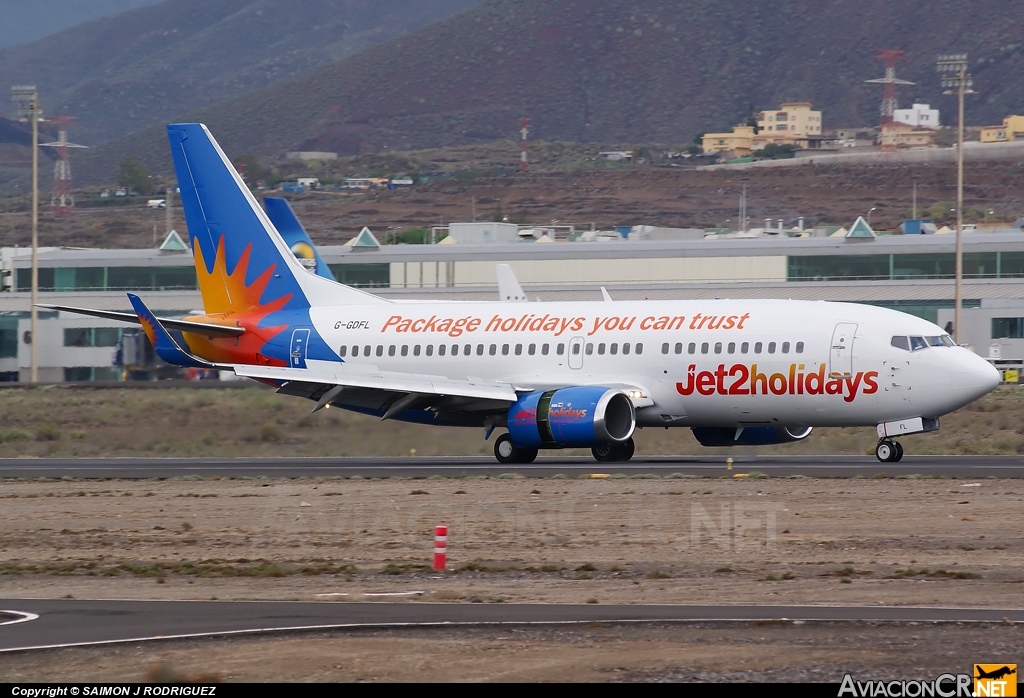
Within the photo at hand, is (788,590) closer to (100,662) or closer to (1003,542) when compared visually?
(1003,542)

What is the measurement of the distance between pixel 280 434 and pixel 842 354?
1614 centimetres

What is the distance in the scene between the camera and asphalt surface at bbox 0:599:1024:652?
13945mm

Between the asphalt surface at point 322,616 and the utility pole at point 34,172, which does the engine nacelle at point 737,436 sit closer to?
the asphalt surface at point 322,616

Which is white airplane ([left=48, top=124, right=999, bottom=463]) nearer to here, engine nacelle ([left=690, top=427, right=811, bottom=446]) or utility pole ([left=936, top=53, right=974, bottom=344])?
engine nacelle ([left=690, top=427, right=811, bottom=446])

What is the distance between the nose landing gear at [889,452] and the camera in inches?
1291

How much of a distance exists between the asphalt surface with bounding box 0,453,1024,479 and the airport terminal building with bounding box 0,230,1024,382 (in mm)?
41536

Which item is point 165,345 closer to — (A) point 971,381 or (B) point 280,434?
(B) point 280,434

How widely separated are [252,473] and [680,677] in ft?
74.3

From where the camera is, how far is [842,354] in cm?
3306

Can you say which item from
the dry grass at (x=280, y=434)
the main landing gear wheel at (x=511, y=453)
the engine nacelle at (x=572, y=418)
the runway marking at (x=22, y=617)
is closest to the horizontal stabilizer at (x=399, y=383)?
the engine nacelle at (x=572, y=418)

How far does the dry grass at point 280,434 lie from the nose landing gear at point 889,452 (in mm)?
6247

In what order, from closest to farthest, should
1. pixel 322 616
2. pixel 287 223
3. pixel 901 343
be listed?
pixel 322 616, pixel 901 343, pixel 287 223

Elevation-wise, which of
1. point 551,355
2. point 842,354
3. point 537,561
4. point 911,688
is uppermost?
point 842,354

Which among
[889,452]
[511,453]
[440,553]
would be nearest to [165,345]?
[511,453]
